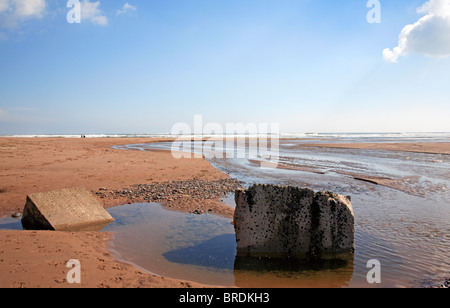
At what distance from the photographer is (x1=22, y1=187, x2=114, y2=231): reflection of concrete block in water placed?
20.2 ft

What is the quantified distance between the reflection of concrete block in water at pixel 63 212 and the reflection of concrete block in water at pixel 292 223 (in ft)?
13.2

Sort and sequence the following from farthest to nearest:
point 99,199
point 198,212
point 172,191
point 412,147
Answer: point 412,147
point 172,191
point 99,199
point 198,212

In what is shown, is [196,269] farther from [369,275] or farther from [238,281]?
[369,275]

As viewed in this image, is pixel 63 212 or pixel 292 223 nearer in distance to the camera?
pixel 292 223

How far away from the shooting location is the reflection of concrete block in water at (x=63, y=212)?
6.15 meters

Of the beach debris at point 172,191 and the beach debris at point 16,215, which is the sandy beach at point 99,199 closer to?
A: the beach debris at point 172,191

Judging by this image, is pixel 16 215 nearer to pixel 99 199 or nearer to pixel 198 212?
pixel 99 199

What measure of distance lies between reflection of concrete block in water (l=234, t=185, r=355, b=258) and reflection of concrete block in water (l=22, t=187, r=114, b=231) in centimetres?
402

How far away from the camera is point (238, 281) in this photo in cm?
430

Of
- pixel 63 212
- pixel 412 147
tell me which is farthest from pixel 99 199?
pixel 412 147

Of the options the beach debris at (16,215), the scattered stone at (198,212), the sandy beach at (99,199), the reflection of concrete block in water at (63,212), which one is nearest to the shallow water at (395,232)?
the sandy beach at (99,199)

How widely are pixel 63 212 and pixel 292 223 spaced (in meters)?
5.45

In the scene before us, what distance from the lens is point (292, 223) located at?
5230 millimetres

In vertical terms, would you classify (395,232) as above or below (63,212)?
below
